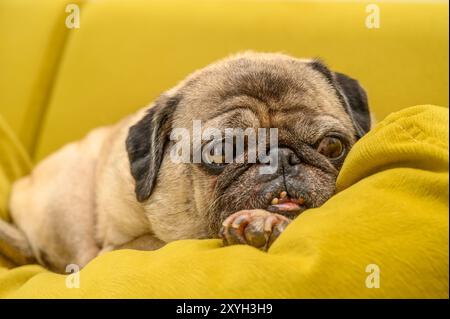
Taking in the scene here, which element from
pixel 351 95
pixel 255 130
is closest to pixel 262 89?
pixel 255 130

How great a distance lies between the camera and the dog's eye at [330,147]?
5.32 feet

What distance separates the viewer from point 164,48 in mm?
2672

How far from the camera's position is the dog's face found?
58.6 inches

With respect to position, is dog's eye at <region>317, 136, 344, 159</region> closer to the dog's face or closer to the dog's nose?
the dog's face

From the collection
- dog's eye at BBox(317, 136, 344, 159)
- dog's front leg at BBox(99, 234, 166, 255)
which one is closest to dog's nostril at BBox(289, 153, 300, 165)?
dog's eye at BBox(317, 136, 344, 159)

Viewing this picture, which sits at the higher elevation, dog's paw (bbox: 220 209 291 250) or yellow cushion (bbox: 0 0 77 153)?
yellow cushion (bbox: 0 0 77 153)

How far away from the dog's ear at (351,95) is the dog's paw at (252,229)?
1.97 ft

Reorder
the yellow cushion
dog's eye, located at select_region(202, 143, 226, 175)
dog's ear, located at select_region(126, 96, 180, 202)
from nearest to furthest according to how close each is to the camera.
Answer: dog's eye, located at select_region(202, 143, 226, 175)
dog's ear, located at select_region(126, 96, 180, 202)
the yellow cushion

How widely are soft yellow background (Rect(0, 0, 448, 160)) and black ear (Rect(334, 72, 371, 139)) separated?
566 millimetres

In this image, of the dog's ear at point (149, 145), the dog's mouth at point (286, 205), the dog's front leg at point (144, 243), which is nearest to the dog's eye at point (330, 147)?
the dog's mouth at point (286, 205)

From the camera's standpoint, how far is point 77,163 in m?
2.35

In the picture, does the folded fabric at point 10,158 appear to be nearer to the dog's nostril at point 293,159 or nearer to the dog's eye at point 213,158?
the dog's eye at point 213,158

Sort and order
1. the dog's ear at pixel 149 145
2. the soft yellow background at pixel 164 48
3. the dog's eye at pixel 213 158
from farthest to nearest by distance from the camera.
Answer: the soft yellow background at pixel 164 48, the dog's ear at pixel 149 145, the dog's eye at pixel 213 158
